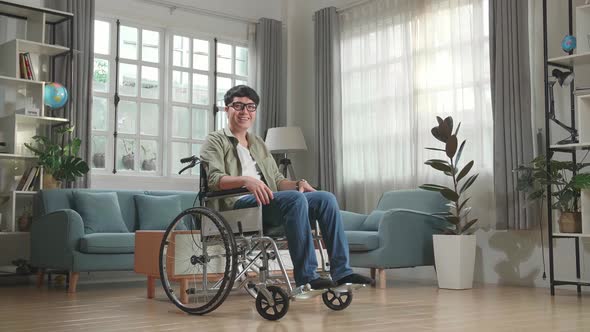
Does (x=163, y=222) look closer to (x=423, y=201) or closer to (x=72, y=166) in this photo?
(x=72, y=166)

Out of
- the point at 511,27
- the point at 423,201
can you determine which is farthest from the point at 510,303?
the point at 511,27

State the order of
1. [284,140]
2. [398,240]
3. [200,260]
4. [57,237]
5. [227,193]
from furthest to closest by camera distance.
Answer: [284,140] → [398,240] → [57,237] → [200,260] → [227,193]

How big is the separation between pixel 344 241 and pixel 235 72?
416 centimetres

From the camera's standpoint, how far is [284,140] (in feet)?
20.7

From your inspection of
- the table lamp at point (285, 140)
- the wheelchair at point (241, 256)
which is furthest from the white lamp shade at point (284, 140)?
Answer: the wheelchair at point (241, 256)

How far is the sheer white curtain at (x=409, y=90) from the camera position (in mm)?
5270

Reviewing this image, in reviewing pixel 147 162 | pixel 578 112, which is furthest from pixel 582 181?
pixel 147 162

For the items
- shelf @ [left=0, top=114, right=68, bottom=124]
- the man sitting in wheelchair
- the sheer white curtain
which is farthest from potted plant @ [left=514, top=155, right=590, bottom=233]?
shelf @ [left=0, top=114, right=68, bottom=124]

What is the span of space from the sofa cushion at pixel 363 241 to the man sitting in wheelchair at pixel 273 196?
1.51 metres

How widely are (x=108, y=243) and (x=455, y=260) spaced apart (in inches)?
89.5

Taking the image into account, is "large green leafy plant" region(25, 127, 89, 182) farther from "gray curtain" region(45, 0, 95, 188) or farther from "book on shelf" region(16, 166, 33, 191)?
"gray curtain" region(45, 0, 95, 188)

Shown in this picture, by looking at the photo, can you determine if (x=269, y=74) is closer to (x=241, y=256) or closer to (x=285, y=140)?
(x=285, y=140)

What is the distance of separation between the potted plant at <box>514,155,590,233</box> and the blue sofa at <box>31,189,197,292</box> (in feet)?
8.56

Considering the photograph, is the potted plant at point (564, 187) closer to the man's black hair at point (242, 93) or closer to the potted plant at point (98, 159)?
the man's black hair at point (242, 93)
